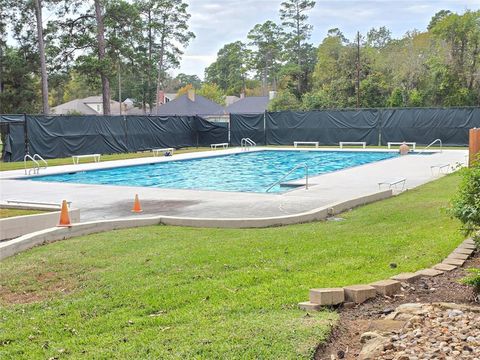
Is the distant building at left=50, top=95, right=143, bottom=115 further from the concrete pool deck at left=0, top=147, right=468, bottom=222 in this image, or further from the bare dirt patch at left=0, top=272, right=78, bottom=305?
the bare dirt patch at left=0, top=272, right=78, bottom=305

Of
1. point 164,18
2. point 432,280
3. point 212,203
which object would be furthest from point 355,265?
point 164,18

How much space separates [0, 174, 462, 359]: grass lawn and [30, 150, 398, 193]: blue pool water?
21.7ft

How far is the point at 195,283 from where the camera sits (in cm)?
479

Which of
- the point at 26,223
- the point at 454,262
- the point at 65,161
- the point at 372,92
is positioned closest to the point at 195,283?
the point at 454,262

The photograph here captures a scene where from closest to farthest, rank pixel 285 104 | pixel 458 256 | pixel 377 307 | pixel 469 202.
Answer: pixel 377 307, pixel 469 202, pixel 458 256, pixel 285 104

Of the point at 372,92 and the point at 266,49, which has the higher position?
the point at 266,49

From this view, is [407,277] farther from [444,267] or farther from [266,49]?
[266,49]

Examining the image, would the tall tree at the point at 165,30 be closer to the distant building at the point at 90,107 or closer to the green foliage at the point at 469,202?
the distant building at the point at 90,107

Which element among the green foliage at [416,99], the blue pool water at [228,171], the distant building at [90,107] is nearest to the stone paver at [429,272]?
the blue pool water at [228,171]

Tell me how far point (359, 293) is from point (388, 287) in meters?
0.27

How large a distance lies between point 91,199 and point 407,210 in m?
6.61

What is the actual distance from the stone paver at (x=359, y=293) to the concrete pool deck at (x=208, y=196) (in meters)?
5.02

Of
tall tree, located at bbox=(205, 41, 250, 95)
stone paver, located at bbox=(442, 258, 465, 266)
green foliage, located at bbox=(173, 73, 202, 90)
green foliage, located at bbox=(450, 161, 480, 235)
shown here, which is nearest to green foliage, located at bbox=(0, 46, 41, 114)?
stone paver, located at bbox=(442, 258, 465, 266)

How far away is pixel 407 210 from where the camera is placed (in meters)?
8.63
